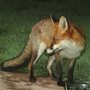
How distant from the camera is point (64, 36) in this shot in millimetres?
7156

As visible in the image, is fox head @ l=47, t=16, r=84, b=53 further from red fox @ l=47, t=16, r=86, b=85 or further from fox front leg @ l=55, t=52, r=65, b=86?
fox front leg @ l=55, t=52, r=65, b=86

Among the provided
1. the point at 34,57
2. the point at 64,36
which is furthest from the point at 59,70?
the point at 64,36

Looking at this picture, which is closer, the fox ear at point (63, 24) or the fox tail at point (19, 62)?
the fox ear at point (63, 24)

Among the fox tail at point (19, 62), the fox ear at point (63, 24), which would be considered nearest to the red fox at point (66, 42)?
the fox ear at point (63, 24)

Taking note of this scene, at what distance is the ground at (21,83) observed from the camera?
23.0 feet

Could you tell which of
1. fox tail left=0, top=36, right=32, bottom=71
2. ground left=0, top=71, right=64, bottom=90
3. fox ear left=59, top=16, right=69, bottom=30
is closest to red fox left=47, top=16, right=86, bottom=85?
fox ear left=59, top=16, right=69, bottom=30

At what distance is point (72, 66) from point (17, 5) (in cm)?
825

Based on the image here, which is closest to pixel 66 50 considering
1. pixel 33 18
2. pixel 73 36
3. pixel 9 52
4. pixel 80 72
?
pixel 73 36

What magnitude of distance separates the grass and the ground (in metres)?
0.45

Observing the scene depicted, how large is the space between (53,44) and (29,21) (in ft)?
17.8

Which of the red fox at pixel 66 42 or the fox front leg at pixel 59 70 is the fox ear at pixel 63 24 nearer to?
the red fox at pixel 66 42

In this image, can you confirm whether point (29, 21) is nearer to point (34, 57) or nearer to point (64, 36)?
point (34, 57)

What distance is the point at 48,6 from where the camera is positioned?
603 inches

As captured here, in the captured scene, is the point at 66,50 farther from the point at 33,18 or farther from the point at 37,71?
the point at 33,18
